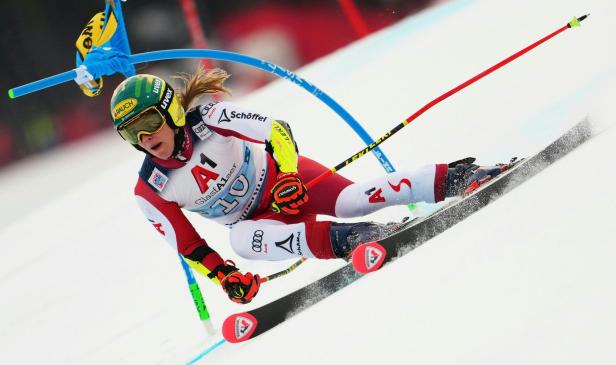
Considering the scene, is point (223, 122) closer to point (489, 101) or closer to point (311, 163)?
point (311, 163)

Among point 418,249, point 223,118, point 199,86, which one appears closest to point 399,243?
point 418,249

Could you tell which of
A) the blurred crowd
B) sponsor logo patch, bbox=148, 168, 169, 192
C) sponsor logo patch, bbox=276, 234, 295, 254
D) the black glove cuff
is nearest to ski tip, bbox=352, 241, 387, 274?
sponsor logo patch, bbox=276, 234, 295, 254

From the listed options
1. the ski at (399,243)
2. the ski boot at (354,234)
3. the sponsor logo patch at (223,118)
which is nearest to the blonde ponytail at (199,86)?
the sponsor logo patch at (223,118)

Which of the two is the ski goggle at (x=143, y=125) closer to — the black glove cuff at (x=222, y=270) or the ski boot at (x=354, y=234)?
the black glove cuff at (x=222, y=270)

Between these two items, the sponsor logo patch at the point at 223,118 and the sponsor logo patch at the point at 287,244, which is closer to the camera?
the sponsor logo patch at the point at 287,244

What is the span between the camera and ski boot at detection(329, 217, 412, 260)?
344 cm

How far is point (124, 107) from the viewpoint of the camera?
3.45 metres

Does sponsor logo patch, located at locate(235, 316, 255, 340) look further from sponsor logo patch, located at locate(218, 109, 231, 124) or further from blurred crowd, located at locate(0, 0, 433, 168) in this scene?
blurred crowd, located at locate(0, 0, 433, 168)

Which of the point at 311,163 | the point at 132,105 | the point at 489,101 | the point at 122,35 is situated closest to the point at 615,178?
the point at 311,163

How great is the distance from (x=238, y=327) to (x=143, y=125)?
1034 millimetres

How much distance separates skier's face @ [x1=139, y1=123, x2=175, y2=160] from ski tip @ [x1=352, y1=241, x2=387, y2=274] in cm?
113

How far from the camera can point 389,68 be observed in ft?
27.0

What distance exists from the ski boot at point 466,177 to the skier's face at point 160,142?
1.35 metres

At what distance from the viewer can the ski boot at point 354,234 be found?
135 inches
